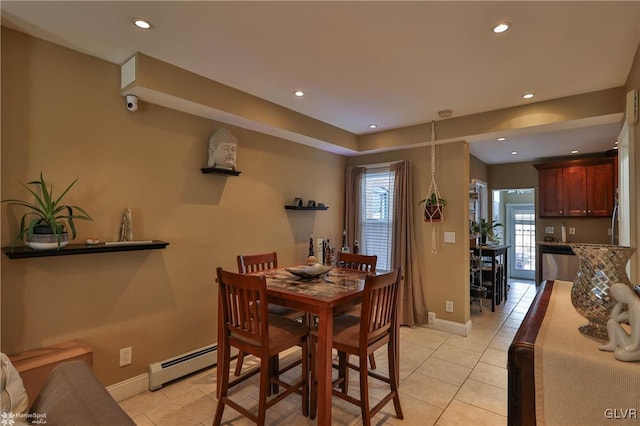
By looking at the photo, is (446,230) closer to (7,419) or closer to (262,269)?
(262,269)

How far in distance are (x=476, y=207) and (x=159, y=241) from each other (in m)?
5.41

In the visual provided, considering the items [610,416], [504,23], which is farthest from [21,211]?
[504,23]


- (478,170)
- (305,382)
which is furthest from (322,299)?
(478,170)

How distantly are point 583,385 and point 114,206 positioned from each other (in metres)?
2.79

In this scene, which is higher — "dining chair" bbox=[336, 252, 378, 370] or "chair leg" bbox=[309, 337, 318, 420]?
"dining chair" bbox=[336, 252, 378, 370]

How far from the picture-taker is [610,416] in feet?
2.75

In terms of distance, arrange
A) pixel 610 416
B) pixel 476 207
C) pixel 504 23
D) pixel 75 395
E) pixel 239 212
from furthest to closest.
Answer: pixel 476 207
pixel 239 212
pixel 504 23
pixel 75 395
pixel 610 416

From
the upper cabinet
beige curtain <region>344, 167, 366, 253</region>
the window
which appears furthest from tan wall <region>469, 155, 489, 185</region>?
beige curtain <region>344, 167, 366, 253</region>

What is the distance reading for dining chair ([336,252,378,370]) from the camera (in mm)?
2971

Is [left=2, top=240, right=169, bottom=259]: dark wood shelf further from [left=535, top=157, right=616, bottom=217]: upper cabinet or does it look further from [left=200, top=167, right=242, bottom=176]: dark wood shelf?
[left=535, top=157, right=616, bottom=217]: upper cabinet

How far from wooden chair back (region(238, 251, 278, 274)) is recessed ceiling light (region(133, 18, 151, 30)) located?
178cm

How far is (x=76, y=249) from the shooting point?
203 cm

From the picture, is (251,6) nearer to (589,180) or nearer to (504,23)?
(504,23)

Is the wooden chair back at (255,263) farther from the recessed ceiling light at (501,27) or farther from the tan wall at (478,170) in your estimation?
the tan wall at (478,170)
